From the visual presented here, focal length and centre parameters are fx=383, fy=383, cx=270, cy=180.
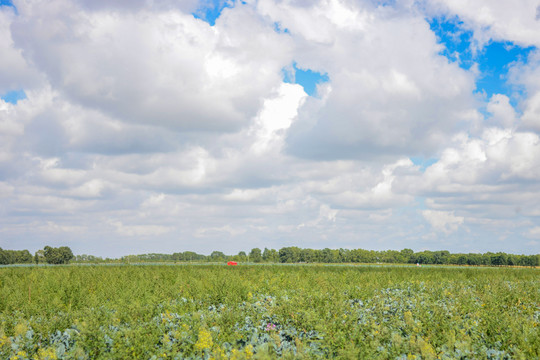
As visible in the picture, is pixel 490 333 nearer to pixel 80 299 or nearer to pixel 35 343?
pixel 35 343

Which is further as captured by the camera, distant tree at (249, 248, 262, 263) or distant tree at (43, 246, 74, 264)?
distant tree at (249, 248, 262, 263)

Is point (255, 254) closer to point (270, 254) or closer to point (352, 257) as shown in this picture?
point (270, 254)

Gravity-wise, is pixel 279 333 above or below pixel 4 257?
above

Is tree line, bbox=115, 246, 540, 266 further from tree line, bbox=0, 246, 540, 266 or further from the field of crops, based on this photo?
the field of crops

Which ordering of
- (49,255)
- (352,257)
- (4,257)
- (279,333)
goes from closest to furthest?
1. (279,333)
2. (49,255)
3. (4,257)
4. (352,257)

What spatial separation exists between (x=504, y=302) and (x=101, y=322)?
11412mm

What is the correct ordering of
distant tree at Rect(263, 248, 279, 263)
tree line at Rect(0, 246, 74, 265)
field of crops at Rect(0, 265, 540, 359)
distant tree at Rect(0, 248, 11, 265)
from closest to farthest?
1. field of crops at Rect(0, 265, 540, 359)
2. tree line at Rect(0, 246, 74, 265)
3. distant tree at Rect(0, 248, 11, 265)
4. distant tree at Rect(263, 248, 279, 263)

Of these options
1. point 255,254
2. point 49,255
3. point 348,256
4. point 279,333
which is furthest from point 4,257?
point 279,333

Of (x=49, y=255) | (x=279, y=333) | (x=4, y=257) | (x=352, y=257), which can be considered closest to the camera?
(x=279, y=333)

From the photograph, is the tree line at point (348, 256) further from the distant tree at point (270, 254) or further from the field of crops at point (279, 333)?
the field of crops at point (279, 333)

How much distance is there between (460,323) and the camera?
27.5 feet

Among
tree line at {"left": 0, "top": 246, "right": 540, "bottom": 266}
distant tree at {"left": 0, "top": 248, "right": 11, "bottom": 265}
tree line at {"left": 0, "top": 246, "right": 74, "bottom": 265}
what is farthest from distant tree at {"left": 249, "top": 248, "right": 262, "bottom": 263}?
distant tree at {"left": 0, "top": 248, "right": 11, "bottom": 265}

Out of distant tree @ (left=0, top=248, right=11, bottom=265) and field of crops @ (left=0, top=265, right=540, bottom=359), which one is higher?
field of crops @ (left=0, top=265, right=540, bottom=359)

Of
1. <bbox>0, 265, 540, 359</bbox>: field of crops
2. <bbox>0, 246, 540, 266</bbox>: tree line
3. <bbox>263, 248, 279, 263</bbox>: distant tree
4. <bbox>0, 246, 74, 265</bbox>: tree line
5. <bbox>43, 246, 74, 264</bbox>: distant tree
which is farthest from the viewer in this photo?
<bbox>263, 248, 279, 263</bbox>: distant tree
